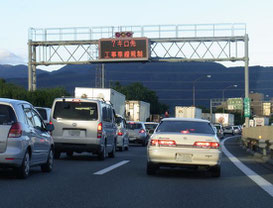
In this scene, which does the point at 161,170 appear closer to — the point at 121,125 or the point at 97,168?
the point at 97,168

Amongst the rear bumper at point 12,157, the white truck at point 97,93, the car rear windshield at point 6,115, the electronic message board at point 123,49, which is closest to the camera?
the rear bumper at point 12,157

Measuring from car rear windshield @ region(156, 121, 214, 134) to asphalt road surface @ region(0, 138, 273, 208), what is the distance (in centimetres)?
114

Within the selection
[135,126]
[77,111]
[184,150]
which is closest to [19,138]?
[184,150]

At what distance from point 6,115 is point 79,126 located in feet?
25.3

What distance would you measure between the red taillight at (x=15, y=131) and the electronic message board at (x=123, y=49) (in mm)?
36780

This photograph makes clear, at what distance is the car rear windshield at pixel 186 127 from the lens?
14492 mm

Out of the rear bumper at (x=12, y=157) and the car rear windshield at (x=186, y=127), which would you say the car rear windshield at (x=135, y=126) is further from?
the rear bumper at (x=12, y=157)

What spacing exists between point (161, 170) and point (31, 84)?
3697 cm

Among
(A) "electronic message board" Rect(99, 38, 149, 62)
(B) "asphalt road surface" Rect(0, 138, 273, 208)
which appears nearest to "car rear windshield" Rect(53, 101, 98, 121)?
(B) "asphalt road surface" Rect(0, 138, 273, 208)

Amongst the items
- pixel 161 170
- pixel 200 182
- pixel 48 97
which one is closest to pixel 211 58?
pixel 48 97

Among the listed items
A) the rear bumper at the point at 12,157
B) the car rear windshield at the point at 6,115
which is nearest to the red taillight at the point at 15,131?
the car rear windshield at the point at 6,115

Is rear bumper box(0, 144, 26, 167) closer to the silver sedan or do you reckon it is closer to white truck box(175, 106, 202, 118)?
the silver sedan

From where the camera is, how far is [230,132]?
87.4 meters

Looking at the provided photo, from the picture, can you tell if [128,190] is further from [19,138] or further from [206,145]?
[206,145]
